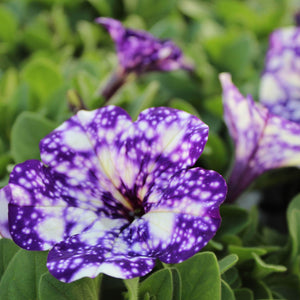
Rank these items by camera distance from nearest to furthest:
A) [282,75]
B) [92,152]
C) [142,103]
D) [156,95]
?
[92,152]
[142,103]
[282,75]
[156,95]

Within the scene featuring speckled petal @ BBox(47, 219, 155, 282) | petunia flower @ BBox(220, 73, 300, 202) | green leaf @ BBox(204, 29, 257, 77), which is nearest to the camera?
speckled petal @ BBox(47, 219, 155, 282)

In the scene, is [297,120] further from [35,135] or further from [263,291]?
[35,135]

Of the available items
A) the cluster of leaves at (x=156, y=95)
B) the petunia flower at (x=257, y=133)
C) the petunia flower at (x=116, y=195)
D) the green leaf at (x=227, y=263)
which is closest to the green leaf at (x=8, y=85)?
the cluster of leaves at (x=156, y=95)

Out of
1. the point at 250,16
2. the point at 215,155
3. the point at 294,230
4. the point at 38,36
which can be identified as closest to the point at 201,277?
the point at 294,230

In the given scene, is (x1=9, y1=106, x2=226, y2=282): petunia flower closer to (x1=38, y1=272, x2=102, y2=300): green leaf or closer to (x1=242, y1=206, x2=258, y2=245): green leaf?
(x1=38, y1=272, x2=102, y2=300): green leaf

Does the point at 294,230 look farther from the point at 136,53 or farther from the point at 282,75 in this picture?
the point at 136,53

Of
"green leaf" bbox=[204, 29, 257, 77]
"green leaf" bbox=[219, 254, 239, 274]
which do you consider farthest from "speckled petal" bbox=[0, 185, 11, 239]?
"green leaf" bbox=[204, 29, 257, 77]
